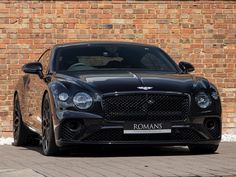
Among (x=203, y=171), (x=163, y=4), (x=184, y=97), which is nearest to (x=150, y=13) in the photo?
(x=163, y=4)

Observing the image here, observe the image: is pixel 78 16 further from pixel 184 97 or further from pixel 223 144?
pixel 184 97

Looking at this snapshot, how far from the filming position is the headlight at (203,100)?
10375 millimetres

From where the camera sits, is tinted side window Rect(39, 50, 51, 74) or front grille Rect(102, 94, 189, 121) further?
tinted side window Rect(39, 50, 51, 74)

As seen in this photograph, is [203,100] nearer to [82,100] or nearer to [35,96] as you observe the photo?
[82,100]

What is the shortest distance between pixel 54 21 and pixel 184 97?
5.85 meters

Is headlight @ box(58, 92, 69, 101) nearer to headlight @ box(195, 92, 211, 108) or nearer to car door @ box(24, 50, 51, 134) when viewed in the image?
car door @ box(24, 50, 51, 134)

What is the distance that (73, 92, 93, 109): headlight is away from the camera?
1003cm

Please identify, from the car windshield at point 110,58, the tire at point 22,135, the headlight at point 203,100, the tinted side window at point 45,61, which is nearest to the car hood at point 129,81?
the headlight at point 203,100

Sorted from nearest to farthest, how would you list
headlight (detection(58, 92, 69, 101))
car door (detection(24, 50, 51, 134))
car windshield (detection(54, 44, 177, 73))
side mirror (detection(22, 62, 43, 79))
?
headlight (detection(58, 92, 69, 101))
car windshield (detection(54, 44, 177, 73))
car door (detection(24, 50, 51, 134))
side mirror (detection(22, 62, 43, 79))

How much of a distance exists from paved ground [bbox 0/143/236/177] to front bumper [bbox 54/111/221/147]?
191 mm

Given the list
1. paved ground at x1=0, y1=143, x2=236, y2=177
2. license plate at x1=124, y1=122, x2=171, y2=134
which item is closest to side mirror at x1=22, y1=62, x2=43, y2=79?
paved ground at x1=0, y1=143, x2=236, y2=177

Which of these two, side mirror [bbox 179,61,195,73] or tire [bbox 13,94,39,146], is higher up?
side mirror [bbox 179,61,195,73]

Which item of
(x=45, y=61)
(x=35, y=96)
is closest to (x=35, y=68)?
(x=35, y=96)

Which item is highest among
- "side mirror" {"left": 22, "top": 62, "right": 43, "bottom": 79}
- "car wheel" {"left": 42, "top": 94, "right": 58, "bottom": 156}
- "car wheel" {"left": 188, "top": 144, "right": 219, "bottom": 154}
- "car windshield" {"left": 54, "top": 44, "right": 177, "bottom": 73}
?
"car windshield" {"left": 54, "top": 44, "right": 177, "bottom": 73}
